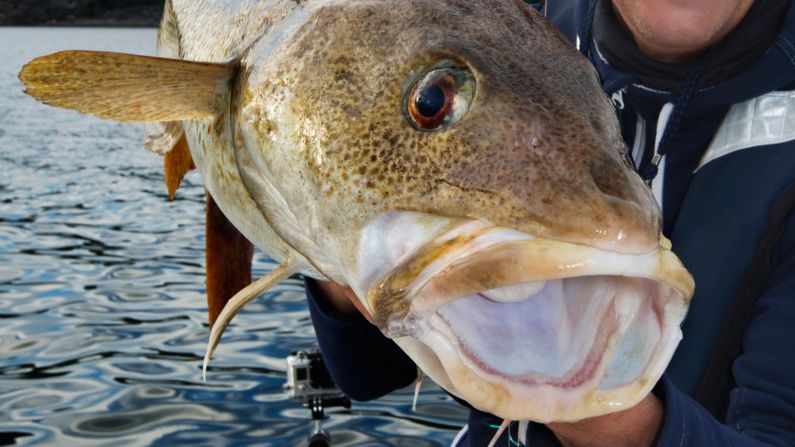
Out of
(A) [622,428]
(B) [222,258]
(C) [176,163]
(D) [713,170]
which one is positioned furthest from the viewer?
(D) [713,170]

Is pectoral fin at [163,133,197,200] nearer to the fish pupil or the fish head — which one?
the fish head

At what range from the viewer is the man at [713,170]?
2.87m

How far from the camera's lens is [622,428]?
207cm

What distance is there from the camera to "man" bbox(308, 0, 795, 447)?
2873 millimetres

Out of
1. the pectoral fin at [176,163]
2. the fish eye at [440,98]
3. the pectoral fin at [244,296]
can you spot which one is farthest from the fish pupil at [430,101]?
the pectoral fin at [176,163]

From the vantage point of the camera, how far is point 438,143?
1.56 metres

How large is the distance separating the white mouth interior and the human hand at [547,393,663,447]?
586 millimetres

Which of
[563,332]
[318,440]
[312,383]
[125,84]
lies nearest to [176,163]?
[125,84]

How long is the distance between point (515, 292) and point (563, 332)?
0.10 metres

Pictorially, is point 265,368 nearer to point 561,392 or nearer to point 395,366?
point 395,366

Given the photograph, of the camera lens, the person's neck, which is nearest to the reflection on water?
the camera lens

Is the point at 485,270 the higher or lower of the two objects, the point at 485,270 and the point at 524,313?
the higher

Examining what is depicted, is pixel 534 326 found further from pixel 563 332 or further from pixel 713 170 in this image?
pixel 713 170

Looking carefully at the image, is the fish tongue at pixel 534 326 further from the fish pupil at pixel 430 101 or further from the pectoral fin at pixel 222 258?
the pectoral fin at pixel 222 258
